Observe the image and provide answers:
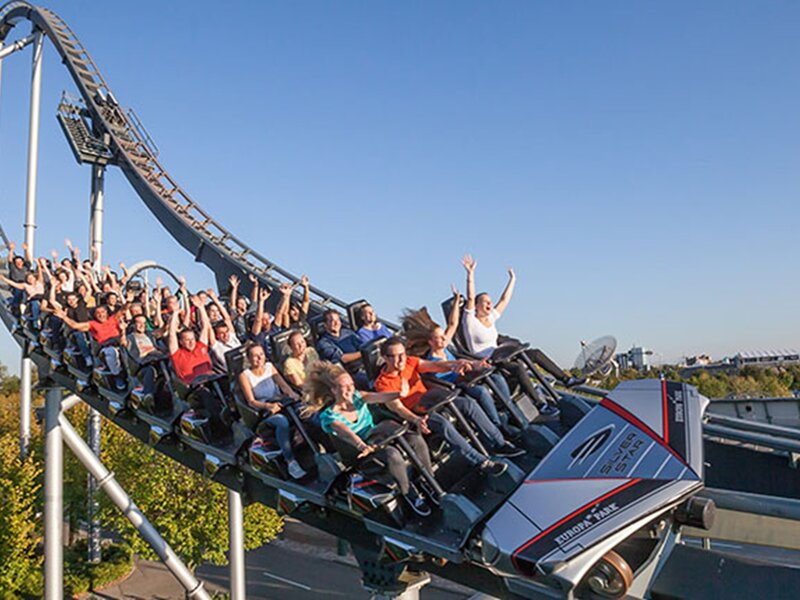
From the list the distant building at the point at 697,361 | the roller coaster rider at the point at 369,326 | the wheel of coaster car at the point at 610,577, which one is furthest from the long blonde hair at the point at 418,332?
the distant building at the point at 697,361

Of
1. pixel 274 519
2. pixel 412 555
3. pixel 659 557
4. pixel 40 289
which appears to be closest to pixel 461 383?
pixel 412 555

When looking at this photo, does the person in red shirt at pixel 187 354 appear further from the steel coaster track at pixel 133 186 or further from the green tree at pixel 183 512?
the green tree at pixel 183 512

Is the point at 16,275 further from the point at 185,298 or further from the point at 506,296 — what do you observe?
the point at 506,296

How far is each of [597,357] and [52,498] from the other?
334 inches

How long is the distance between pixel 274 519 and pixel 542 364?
38.6 ft

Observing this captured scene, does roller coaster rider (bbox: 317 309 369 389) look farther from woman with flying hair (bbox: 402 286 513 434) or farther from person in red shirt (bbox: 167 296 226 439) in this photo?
person in red shirt (bbox: 167 296 226 439)

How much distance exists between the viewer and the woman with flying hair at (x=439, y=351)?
4148 mm

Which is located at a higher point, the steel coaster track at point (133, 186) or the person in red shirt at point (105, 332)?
the steel coaster track at point (133, 186)

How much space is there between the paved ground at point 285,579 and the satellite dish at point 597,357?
32.6ft

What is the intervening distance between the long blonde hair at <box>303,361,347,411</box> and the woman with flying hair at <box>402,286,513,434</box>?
35.0 inches

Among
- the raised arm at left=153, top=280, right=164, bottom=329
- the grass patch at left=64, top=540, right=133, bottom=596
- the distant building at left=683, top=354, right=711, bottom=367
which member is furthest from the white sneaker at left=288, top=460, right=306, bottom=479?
the distant building at left=683, top=354, right=711, bottom=367

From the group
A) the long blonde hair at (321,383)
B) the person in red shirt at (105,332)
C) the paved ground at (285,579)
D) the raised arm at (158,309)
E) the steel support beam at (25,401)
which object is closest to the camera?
the long blonde hair at (321,383)

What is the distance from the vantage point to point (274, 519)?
1502cm

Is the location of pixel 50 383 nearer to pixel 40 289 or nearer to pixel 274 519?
pixel 40 289
